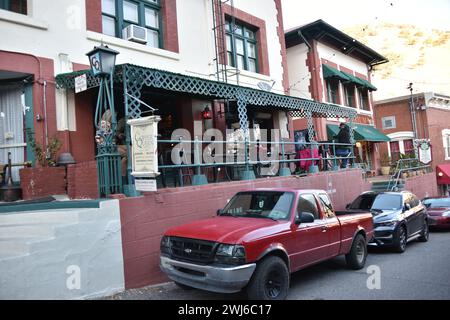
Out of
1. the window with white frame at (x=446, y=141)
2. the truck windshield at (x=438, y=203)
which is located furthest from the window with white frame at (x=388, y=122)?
the truck windshield at (x=438, y=203)

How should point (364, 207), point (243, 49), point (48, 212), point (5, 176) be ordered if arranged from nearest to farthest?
point (48, 212) < point (5, 176) < point (364, 207) < point (243, 49)

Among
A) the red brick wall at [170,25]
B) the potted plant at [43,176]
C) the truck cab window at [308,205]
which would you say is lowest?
the truck cab window at [308,205]

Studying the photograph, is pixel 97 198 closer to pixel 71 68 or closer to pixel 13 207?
pixel 13 207

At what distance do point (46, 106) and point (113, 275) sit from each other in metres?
4.22

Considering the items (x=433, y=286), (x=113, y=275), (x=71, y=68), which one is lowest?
(x=433, y=286)

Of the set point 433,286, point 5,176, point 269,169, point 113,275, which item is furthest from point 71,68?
point 433,286

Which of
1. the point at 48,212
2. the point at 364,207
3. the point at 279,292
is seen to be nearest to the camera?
the point at 279,292

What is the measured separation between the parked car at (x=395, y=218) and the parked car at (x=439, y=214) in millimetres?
2863

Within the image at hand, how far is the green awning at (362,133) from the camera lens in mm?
18859

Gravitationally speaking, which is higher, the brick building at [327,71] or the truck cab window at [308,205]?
the brick building at [327,71]

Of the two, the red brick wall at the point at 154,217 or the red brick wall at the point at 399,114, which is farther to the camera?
the red brick wall at the point at 399,114

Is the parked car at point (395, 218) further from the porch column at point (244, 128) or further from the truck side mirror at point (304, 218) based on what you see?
the truck side mirror at point (304, 218)

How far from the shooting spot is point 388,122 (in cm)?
2873

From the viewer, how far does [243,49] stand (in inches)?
556
